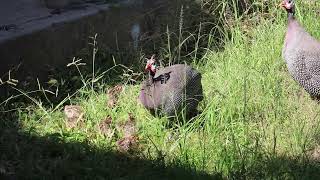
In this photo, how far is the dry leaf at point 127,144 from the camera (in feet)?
13.0

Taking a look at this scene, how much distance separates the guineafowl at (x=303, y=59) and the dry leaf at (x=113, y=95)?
1421 millimetres

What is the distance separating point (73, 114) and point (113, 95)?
456 millimetres

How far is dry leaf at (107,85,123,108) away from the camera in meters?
4.52

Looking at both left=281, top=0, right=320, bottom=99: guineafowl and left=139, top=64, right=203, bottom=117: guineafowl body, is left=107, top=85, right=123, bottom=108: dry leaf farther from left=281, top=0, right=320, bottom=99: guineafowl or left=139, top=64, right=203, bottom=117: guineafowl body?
left=281, top=0, right=320, bottom=99: guineafowl

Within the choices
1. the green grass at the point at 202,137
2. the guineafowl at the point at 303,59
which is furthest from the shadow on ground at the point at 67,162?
the guineafowl at the point at 303,59

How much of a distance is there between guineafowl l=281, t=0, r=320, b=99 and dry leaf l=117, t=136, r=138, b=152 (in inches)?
59.5

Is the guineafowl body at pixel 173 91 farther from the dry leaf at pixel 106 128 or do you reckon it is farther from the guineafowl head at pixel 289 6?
the guineafowl head at pixel 289 6

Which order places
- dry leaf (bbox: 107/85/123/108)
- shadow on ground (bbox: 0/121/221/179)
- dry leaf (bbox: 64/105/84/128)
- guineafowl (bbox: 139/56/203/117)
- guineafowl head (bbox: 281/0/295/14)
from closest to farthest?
shadow on ground (bbox: 0/121/221/179) < guineafowl (bbox: 139/56/203/117) < dry leaf (bbox: 64/105/84/128) < dry leaf (bbox: 107/85/123/108) < guineafowl head (bbox: 281/0/295/14)

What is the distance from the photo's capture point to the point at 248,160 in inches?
146

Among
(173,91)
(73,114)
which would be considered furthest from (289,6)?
(73,114)

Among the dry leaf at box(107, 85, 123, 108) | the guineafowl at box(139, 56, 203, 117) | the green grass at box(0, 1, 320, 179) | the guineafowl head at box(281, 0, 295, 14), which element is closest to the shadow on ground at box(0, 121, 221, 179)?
the green grass at box(0, 1, 320, 179)

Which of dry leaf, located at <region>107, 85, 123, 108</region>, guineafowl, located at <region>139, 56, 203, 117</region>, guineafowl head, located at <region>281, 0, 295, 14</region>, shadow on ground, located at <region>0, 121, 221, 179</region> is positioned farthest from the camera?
guineafowl head, located at <region>281, 0, 295, 14</region>

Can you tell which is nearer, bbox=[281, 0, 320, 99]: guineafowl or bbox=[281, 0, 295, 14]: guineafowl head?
bbox=[281, 0, 320, 99]: guineafowl

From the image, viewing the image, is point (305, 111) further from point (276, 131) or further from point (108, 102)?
point (108, 102)
